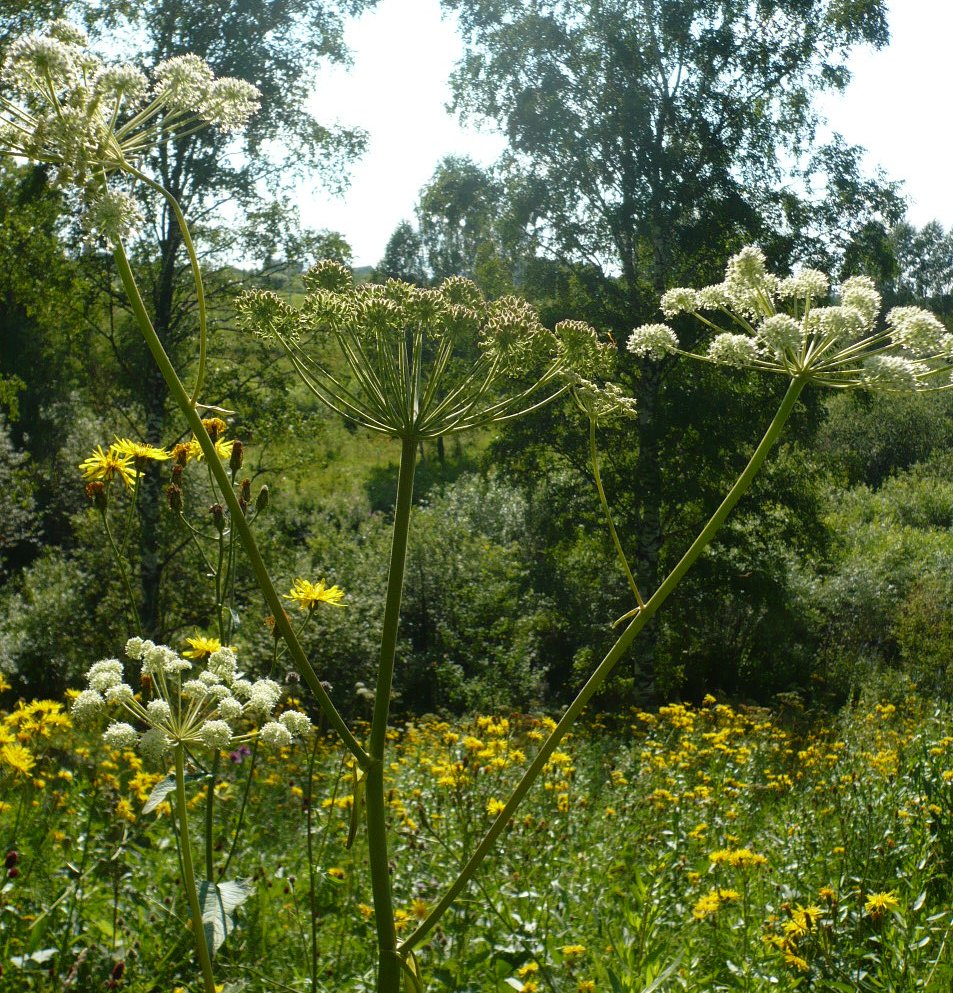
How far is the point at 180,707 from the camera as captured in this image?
1518mm

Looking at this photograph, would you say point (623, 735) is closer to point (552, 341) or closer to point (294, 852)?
point (294, 852)

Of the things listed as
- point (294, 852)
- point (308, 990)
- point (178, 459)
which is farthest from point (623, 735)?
point (178, 459)

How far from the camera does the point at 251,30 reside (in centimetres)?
1338

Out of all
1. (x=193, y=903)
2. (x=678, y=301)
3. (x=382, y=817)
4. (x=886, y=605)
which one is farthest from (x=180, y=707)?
(x=886, y=605)

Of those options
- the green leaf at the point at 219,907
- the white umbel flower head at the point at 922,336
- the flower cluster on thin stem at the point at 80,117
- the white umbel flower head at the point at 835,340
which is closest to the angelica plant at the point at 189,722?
the green leaf at the point at 219,907

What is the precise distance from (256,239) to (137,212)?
13881 mm

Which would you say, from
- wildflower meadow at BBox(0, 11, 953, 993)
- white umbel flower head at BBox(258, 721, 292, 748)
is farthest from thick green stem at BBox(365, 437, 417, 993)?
white umbel flower head at BBox(258, 721, 292, 748)

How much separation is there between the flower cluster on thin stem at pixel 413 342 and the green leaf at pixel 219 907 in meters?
0.77

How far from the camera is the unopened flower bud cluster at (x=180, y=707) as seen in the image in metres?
1.33

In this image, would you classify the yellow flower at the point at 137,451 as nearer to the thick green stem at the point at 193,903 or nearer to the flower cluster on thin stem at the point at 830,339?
the thick green stem at the point at 193,903

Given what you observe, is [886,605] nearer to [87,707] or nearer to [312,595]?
[312,595]

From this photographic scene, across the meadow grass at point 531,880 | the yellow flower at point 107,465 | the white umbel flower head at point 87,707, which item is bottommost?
the meadow grass at point 531,880

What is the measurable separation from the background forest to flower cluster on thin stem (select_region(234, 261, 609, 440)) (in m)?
11.7

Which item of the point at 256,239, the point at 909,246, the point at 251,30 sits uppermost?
the point at 909,246
